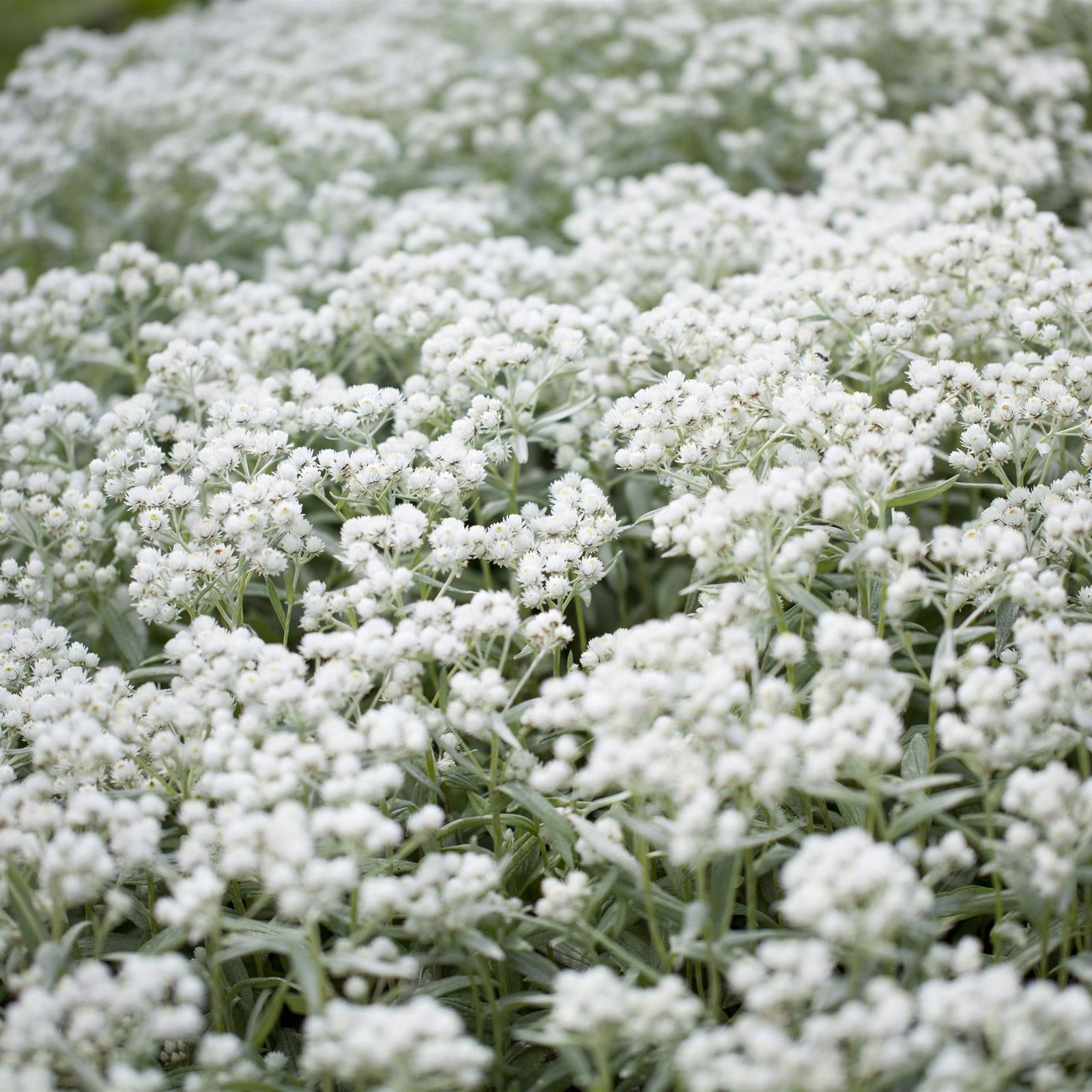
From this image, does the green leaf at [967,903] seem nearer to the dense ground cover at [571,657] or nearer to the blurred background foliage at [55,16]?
the dense ground cover at [571,657]

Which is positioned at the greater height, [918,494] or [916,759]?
[918,494]

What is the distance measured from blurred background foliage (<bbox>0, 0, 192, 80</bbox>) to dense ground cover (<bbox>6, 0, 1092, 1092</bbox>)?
7.09 m

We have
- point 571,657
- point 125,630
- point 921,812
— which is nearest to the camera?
point 921,812

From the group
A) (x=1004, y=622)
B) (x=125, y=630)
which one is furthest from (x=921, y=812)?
(x=125, y=630)

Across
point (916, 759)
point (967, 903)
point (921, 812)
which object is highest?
point (921, 812)

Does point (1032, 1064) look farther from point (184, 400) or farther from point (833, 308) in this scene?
point (184, 400)

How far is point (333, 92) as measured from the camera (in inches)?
248

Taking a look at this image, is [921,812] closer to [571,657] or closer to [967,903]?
[967,903]

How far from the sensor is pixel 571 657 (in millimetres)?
2855

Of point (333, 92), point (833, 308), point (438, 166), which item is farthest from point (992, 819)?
point (333, 92)

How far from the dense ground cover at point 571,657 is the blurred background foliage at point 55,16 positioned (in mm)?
7087

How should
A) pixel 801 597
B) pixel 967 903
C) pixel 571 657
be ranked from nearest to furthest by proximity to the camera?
pixel 967 903, pixel 801 597, pixel 571 657

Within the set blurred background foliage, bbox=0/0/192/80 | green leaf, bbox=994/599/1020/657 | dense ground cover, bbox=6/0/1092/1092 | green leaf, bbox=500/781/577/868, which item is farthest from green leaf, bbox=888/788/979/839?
blurred background foliage, bbox=0/0/192/80

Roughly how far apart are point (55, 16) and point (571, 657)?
11175 mm
